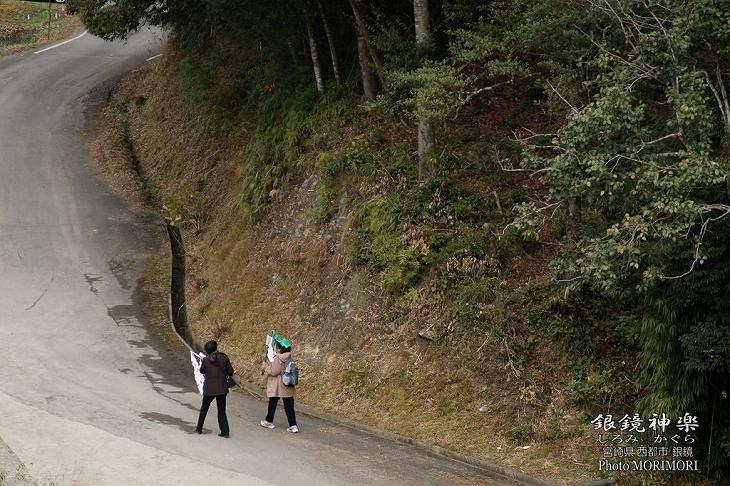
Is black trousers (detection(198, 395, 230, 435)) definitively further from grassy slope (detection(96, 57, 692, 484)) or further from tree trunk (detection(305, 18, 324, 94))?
tree trunk (detection(305, 18, 324, 94))

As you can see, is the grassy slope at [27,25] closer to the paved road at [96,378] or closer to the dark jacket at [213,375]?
the paved road at [96,378]

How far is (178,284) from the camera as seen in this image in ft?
67.8

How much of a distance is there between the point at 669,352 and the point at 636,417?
1.10 m

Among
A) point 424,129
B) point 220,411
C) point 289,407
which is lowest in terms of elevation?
point 289,407

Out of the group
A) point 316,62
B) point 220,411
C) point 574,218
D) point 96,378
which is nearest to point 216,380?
point 220,411

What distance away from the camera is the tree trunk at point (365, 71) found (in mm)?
18234

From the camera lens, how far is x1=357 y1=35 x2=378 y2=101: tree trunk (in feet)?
59.8

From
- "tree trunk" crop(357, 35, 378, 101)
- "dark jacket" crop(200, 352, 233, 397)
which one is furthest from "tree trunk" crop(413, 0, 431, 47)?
"dark jacket" crop(200, 352, 233, 397)

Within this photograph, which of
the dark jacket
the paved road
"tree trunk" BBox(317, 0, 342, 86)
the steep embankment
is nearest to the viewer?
the paved road

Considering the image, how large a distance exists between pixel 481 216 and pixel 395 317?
7.63ft

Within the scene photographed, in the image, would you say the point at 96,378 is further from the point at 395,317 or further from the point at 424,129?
the point at 424,129

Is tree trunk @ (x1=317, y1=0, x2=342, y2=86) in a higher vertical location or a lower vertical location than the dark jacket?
higher

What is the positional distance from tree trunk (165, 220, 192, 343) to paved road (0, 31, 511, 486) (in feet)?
2.04

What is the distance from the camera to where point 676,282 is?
10047 mm
